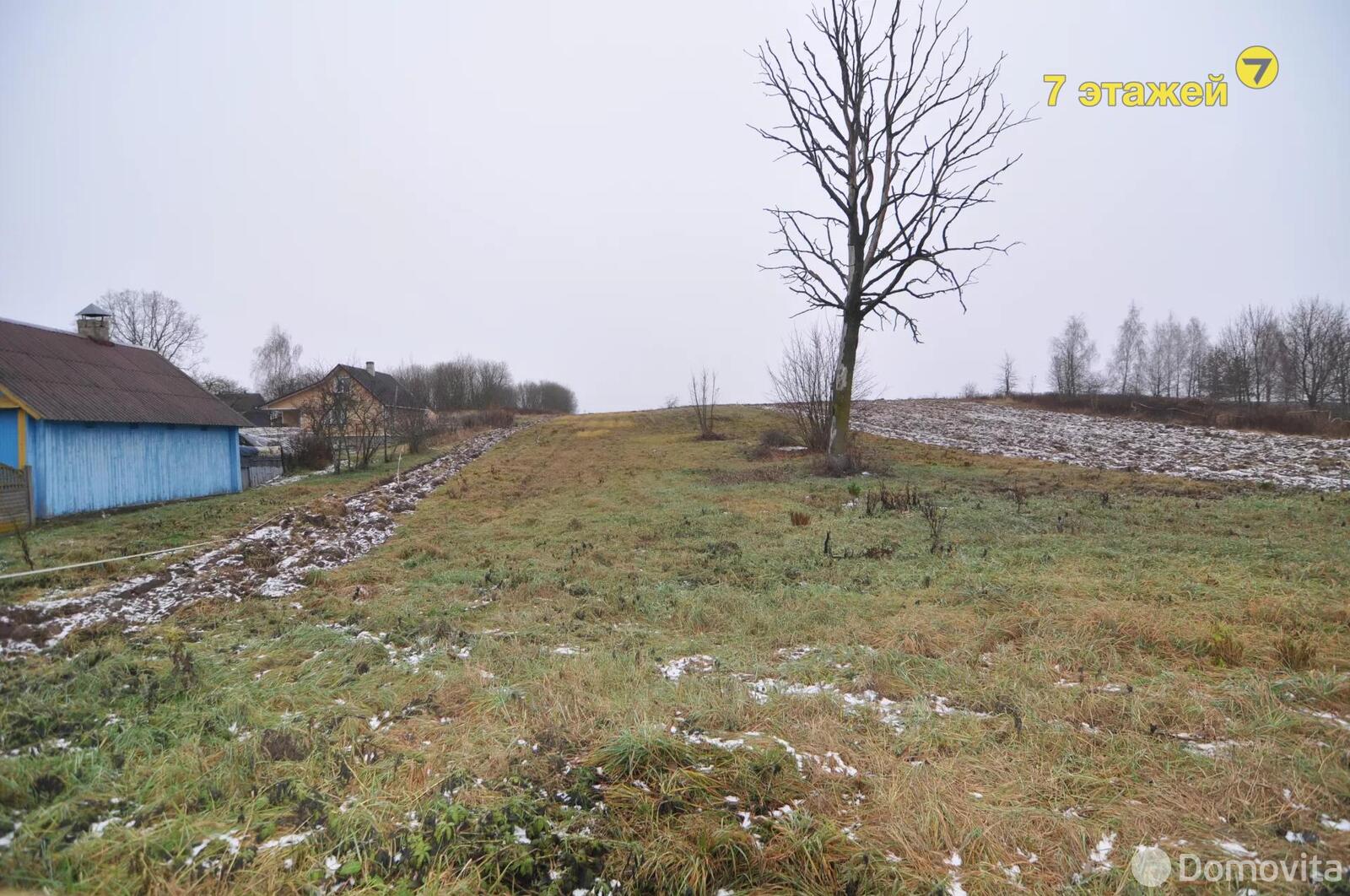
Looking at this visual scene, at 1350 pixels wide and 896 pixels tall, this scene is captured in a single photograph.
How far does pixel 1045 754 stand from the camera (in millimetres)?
Result: 3020


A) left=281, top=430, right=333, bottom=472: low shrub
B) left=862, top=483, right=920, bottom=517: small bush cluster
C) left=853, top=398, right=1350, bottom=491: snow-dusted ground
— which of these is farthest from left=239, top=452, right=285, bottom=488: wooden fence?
left=853, top=398, right=1350, bottom=491: snow-dusted ground

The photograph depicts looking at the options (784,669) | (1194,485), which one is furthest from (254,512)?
(1194,485)

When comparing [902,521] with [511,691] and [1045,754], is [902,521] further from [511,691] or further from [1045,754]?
[511,691]

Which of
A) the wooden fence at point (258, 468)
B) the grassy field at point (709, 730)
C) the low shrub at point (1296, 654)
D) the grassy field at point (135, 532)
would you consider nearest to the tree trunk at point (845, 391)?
the grassy field at point (709, 730)

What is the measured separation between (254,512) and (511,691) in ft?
41.5

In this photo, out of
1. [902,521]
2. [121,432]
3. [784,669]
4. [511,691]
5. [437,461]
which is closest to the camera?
[511,691]

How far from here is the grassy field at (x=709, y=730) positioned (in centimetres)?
236

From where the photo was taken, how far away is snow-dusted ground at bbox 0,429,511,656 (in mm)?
5297

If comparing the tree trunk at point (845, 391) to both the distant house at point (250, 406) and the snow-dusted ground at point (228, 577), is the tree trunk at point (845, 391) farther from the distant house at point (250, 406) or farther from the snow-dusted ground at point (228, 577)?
the distant house at point (250, 406)

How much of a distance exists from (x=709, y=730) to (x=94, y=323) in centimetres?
2493

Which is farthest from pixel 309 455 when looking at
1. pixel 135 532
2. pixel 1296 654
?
pixel 1296 654

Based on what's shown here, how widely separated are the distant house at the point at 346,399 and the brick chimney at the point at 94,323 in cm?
599

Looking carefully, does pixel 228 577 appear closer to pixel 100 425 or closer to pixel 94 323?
pixel 100 425

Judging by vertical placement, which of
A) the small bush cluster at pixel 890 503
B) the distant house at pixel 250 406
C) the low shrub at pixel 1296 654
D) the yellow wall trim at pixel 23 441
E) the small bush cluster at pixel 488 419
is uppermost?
the distant house at pixel 250 406
